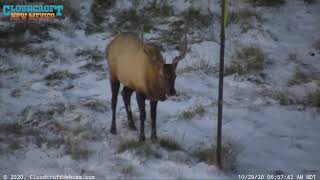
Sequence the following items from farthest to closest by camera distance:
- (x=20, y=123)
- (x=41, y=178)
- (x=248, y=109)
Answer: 1. (x=248, y=109)
2. (x=20, y=123)
3. (x=41, y=178)

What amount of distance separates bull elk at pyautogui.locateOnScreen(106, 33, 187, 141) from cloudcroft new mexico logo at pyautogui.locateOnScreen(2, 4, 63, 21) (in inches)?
235

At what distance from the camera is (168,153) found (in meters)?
6.61

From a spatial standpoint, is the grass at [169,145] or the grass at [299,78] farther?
the grass at [299,78]

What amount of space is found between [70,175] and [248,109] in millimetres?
3679

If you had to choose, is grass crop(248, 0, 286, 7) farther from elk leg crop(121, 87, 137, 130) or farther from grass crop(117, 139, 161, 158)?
A: grass crop(117, 139, 161, 158)

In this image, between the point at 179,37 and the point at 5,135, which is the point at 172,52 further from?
the point at 5,135

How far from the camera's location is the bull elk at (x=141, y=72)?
6.23 m

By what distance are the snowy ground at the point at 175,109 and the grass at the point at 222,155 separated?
0.28ft

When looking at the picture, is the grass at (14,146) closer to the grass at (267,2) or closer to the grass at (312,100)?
the grass at (312,100)

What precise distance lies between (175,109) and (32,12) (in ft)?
21.0

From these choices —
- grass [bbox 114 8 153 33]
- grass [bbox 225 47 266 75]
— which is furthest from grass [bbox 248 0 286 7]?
grass [bbox 114 8 153 33]

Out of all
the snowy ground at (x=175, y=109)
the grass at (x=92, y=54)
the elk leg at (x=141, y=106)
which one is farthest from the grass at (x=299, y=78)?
the grass at (x=92, y=54)

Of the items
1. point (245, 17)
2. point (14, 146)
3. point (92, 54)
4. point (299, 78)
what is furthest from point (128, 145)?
point (245, 17)

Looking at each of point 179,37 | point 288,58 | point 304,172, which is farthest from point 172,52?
point 304,172
